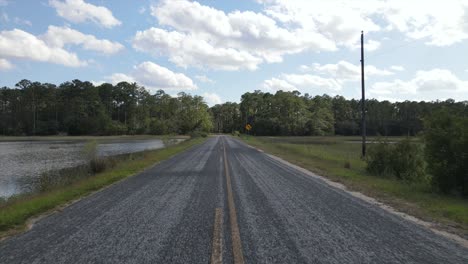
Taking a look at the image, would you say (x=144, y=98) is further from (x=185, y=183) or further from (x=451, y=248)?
(x=451, y=248)

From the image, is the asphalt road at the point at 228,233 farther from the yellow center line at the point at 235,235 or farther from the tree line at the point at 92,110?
the tree line at the point at 92,110

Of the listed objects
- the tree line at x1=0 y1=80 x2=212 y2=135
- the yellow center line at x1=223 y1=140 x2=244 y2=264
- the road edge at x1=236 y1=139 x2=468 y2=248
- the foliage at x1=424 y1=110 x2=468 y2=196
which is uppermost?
the tree line at x1=0 y1=80 x2=212 y2=135

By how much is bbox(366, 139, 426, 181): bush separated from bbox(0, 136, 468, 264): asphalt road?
240 inches

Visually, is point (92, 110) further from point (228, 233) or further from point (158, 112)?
point (228, 233)

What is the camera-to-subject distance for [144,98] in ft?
454

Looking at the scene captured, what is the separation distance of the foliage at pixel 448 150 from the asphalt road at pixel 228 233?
298 centimetres

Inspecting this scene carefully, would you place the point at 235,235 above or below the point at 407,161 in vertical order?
below

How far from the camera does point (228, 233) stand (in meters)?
6.09

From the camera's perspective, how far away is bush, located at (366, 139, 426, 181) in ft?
48.4

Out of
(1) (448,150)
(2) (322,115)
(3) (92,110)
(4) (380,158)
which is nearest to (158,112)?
(3) (92,110)

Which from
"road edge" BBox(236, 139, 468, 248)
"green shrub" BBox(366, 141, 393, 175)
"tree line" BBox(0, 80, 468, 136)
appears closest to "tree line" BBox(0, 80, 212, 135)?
"tree line" BBox(0, 80, 468, 136)

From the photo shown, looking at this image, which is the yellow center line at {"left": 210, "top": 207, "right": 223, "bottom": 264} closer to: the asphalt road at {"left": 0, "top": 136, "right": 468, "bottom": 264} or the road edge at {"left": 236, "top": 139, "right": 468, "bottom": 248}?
the asphalt road at {"left": 0, "top": 136, "right": 468, "bottom": 264}

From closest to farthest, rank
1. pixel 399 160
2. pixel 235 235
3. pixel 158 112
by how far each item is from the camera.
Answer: pixel 235 235 → pixel 399 160 → pixel 158 112

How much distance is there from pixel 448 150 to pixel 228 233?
7780 millimetres
